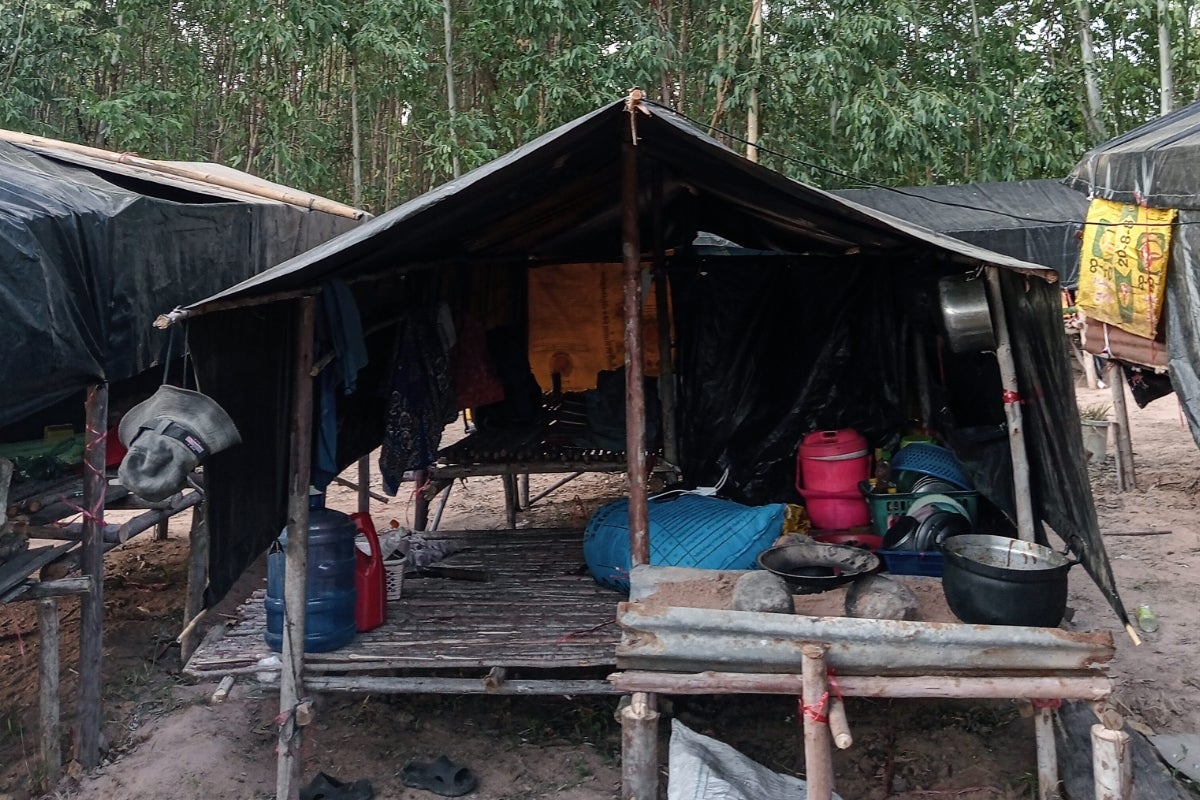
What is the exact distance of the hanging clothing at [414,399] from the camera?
503cm

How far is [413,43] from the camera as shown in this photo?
36.8 feet

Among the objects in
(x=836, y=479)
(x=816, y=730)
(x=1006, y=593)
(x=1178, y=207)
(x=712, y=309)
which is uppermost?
(x=1178, y=207)

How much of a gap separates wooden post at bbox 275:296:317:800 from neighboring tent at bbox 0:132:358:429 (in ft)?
3.40

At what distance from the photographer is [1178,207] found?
493 cm

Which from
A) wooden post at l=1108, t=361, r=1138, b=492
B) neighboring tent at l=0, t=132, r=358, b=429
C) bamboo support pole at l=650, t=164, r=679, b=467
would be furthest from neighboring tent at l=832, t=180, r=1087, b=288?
neighboring tent at l=0, t=132, r=358, b=429

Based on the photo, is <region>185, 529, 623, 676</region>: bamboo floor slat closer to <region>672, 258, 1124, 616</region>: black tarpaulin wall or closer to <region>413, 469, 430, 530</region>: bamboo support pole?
<region>413, 469, 430, 530</region>: bamboo support pole

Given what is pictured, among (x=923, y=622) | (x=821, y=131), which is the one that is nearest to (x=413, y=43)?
(x=821, y=131)

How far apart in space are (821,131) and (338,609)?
11.2 metres

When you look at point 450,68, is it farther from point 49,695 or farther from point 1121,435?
point 49,695

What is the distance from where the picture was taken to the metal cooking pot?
3.89 m

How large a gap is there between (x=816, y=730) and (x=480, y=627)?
1917 mm

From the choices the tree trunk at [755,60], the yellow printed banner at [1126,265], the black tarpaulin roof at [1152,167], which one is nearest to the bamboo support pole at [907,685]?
the yellow printed banner at [1126,265]

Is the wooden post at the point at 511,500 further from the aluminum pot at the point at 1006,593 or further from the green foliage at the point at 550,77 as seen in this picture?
the green foliage at the point at 550,77

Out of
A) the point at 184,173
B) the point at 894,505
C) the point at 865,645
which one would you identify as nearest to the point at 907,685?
the point at 865,645
